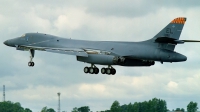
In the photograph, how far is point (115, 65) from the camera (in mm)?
84812

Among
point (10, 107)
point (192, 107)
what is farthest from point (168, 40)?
point (10, 107)

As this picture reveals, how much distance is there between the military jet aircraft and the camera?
81.4 metres

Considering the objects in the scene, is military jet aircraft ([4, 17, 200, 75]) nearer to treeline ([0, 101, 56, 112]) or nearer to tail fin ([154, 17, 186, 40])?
tail fin ([154, 17, 186, 40])

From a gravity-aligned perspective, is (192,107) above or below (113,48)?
above

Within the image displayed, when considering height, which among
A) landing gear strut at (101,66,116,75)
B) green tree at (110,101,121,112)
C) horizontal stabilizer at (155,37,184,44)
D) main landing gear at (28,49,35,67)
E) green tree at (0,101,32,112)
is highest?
green tree at (0,101,32,112)

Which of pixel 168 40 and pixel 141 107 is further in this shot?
pixel 141 107

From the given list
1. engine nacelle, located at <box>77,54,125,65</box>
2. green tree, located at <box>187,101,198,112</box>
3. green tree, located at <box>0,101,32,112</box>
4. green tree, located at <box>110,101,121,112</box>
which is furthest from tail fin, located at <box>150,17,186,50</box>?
green tree, located at <box>0,101,32,112</box>

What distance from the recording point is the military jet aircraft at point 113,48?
81375mm

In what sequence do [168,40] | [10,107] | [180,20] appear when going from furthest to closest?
[10,107]
[180,20]
[168,40]

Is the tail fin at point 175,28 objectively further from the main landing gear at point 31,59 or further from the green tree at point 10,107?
the green tree at point 10,107

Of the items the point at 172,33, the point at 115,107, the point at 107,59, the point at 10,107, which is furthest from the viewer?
the point at 10,107

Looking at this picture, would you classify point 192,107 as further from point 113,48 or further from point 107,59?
point 107,59

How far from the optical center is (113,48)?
85.7m

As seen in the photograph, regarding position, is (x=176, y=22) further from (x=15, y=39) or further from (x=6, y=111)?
(x=6, y=111)
